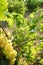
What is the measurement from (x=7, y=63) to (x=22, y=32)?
2.17 m

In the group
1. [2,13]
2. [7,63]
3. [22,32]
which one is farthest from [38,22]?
[2,13]

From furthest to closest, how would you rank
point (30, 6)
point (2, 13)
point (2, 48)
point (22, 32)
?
point (30, 6) < point (22, 32) < point (2, 48) < point (2, 13)

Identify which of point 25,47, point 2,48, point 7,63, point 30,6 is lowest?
point 30,6

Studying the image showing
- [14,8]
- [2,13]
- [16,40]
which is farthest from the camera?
[14,8]

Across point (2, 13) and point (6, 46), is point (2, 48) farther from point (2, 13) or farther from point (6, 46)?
point (2, 13)

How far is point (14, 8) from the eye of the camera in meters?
10.7

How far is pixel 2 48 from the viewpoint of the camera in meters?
2.23

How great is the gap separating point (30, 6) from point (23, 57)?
7445 mm

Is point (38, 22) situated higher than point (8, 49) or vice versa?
point (8, 49)

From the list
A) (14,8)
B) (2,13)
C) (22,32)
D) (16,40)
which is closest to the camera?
(2,13)

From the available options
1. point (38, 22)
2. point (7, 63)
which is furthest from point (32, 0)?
point (7, 63)

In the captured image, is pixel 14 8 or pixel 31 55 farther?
pixel 14 8

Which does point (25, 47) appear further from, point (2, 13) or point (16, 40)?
point (2, 13)

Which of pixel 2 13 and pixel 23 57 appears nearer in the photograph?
pixel 2 13
